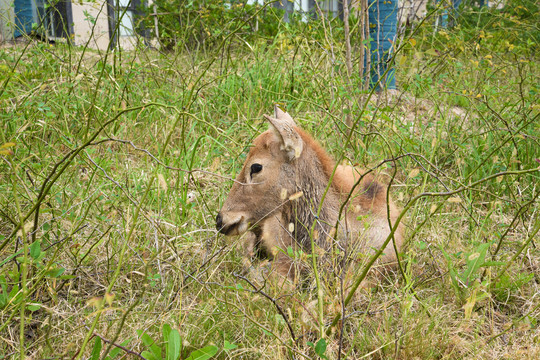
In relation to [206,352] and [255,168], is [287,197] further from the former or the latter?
[206,352]

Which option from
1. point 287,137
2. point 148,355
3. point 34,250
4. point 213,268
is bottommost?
point 213,268

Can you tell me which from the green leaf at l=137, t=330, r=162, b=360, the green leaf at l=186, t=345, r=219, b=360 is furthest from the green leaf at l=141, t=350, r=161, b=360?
the green leaf at l=186, t=345, r=219, b=360

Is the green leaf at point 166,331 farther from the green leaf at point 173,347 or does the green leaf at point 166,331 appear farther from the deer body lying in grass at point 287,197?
the deer body lying in grass at point 287,197

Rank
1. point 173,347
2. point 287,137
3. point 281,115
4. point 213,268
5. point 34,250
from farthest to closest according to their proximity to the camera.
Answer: point 281,115 < point 287,137 < point 213,268 < point 34,250 < point 173,347

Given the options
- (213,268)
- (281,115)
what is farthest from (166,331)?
(281,115)

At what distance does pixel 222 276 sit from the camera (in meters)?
3.30

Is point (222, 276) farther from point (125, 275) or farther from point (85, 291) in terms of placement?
point (85, 291)

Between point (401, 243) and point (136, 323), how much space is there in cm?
178

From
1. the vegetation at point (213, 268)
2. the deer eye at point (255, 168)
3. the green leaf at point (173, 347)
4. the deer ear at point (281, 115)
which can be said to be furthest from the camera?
the deer ear at point (281, 115)

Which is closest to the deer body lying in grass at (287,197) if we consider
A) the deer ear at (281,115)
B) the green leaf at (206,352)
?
the deer ear at (281,115)

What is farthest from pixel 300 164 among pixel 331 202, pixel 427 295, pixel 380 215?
pixel 427 295

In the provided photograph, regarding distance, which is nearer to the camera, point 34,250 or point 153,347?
point 153,347

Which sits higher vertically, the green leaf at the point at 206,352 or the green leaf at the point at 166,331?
the green leaf at the point at 166,331

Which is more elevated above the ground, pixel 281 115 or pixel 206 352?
pixel 281 115
